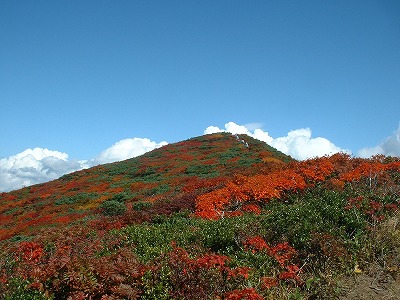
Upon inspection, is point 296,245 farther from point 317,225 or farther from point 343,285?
point 343,285

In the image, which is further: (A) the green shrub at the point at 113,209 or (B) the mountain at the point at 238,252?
(A) the green shrub at the point at 113,209

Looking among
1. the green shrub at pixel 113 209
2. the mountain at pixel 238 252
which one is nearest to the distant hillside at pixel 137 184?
the green shrub at pixel 113 209

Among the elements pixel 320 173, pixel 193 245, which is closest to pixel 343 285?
pixel 193 245

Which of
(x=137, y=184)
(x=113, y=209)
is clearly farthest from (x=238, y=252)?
(x=137, y=184)

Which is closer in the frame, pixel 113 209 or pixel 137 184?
pixel 113 209

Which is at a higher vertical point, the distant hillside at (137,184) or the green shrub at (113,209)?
the distant hillside at (137,184)

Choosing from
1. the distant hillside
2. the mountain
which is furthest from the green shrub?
the mountain

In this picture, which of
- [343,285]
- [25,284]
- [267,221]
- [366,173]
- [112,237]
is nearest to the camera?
[25,284]

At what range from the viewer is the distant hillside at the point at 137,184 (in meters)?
25.9

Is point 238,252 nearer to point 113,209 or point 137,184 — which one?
point 113,209

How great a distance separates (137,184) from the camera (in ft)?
120

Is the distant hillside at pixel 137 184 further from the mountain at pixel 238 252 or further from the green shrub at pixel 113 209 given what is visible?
the mountain at pixel 238 252

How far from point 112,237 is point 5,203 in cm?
3262

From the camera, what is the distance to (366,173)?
58.7ft
